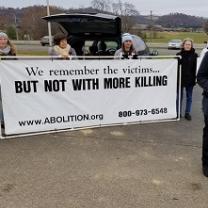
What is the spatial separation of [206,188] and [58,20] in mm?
5522

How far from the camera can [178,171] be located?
13.9 ft

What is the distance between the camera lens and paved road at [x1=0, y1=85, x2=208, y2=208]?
3.52 m

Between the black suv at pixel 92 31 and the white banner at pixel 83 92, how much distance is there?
165cm

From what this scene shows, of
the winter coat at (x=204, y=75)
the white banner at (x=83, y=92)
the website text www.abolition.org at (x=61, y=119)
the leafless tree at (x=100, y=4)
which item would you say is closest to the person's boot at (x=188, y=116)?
the white banner at (x=83, y=92)

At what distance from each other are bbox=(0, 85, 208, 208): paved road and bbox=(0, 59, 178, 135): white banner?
0.31 meters

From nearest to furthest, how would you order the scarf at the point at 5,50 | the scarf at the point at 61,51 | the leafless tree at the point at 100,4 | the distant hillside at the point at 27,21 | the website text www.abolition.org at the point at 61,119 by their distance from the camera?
the website text www.abolition.org at the point at 61,119 < the scarf at the point at 5,50 < the scarf at the point at 61,51 < the leafless tree at the point at 100,4 < the distant hillside at the point at 27,21

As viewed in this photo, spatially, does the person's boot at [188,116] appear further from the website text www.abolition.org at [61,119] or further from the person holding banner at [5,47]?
the person holding banner at [5,47]

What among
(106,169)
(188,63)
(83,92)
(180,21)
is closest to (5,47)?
(83,92)

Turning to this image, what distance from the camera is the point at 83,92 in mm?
5812

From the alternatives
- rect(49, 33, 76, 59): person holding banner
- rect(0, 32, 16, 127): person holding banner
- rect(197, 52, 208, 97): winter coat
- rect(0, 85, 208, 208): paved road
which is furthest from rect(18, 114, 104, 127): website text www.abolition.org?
rect(197, 52, 208, 97): winter coat

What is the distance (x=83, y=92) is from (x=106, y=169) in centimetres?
191

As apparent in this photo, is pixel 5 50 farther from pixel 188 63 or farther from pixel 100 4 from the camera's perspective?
pixel 100 4

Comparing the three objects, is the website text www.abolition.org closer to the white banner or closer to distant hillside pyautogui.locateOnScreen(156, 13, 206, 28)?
the white banner

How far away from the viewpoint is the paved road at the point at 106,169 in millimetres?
3520
